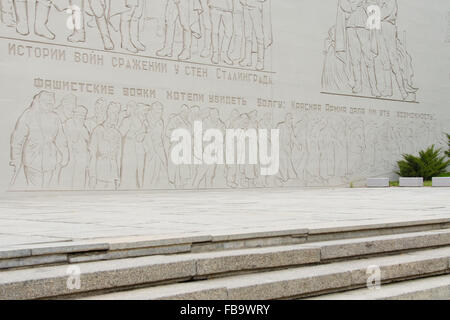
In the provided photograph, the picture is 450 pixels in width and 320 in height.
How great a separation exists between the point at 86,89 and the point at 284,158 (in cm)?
622

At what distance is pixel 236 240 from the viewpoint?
4.78 m

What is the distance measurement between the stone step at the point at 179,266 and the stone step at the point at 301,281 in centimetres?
6

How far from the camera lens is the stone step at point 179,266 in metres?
3.55

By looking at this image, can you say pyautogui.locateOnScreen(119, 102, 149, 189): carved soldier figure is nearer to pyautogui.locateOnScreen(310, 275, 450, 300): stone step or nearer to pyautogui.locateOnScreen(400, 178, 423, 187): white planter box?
pyautogui.locateOnScreen(400, 178, 423, 187): white planter box

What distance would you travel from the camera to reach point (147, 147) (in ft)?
51.8

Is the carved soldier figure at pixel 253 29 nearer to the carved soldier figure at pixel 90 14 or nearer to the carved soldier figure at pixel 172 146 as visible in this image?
the carved soldier figure at pixel 172 146

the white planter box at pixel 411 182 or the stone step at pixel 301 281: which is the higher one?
the white planter box at pixel 411 182

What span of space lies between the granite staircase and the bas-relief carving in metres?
10.1

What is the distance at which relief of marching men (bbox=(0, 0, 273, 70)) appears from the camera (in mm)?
14539

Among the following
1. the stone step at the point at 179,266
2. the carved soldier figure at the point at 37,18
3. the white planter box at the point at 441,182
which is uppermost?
the carved soldier figure at the point at 37,18

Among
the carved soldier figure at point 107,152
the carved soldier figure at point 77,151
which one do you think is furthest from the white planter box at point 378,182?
the carved soldier figure at point 77,151

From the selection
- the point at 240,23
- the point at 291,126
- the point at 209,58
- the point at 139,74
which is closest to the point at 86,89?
the point at 139,74

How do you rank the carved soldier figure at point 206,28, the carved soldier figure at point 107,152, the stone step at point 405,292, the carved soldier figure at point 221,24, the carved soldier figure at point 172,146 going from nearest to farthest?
the stone step at point 405,292 < the carved soldier figure at point 107,152 < the carved soldier figure at point 172,146 < the carved soldier figure at point 206,28 < the carved soldier figure at point 221,24

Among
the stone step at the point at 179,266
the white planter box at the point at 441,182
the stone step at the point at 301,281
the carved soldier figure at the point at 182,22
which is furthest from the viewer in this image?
the white planter box at the point at 441,182
